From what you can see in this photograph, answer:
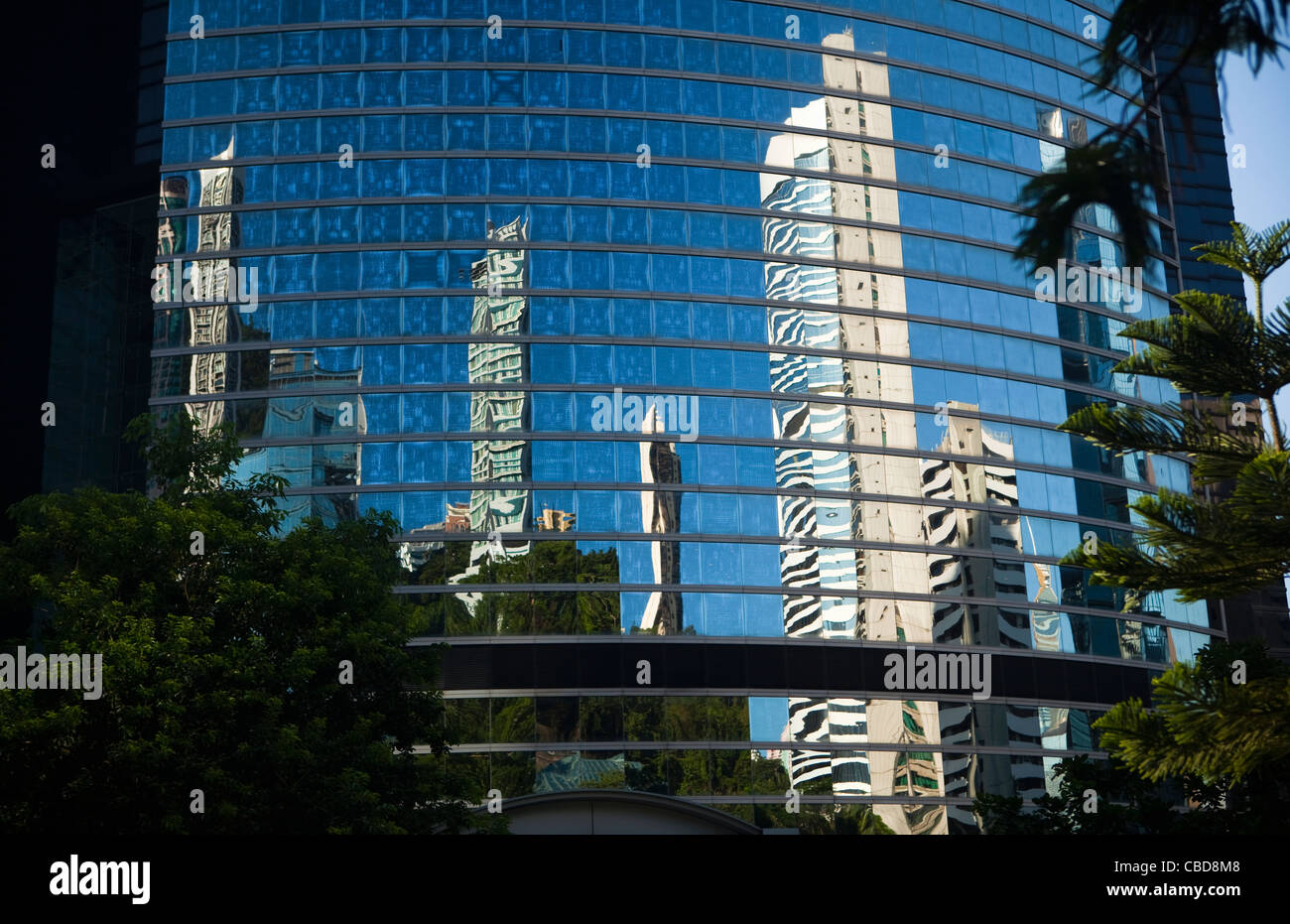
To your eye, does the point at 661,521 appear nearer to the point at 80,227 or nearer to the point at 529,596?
the point at 529,596

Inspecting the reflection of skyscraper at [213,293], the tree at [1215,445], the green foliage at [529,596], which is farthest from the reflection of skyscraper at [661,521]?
the tree at [1215,445]

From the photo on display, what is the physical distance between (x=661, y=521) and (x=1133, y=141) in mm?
42611

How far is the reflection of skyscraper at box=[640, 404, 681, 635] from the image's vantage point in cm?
4834

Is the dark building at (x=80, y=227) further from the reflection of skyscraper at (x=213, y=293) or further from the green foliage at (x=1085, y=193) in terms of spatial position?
the green foliage at (x=1085, y=193)

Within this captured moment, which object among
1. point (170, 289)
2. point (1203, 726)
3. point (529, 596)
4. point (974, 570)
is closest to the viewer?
point (1203, 726)

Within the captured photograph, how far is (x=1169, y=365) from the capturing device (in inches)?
727

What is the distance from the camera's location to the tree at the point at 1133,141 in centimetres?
635

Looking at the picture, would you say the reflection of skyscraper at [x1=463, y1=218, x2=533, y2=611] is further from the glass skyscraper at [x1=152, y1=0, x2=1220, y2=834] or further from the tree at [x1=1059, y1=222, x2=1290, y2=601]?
the tree at [x1=1059, y1=222, x2=1290, y2=601]

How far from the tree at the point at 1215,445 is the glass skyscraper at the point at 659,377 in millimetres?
30663

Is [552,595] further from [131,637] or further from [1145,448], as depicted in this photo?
[1145,448]

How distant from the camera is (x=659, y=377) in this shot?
50.3 metres

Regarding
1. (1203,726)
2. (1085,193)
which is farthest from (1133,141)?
(1203,726)

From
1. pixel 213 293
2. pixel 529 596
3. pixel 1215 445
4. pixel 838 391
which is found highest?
pixel 213 293

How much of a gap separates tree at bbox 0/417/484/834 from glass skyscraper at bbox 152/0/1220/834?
1839 centimetres
